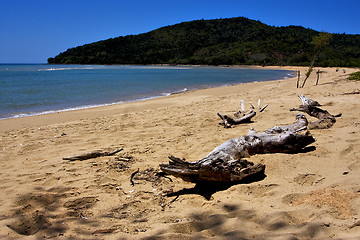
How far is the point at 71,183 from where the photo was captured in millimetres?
3270

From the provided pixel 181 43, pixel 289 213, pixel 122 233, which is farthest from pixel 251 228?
pixel 181 43

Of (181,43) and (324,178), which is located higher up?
(181,43)

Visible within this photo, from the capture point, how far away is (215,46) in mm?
99938

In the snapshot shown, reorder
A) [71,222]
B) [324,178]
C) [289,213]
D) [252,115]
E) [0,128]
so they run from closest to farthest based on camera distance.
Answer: [289,213]
[71,222]
[324,178]
[252,115]
[0,128]

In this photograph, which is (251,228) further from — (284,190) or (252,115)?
(252,115)

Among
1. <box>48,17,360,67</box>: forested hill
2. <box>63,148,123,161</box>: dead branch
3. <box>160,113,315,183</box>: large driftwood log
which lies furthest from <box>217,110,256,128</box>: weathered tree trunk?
<box>48,17,360,67</box>: forested hill

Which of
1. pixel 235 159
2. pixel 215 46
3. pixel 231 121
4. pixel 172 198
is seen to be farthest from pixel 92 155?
pixel 215 46

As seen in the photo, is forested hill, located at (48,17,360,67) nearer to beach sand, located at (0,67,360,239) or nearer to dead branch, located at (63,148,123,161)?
beach sand, located at (0,67,360,239)

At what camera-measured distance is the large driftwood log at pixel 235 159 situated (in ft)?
9.27

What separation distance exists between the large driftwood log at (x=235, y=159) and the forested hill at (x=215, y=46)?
225 ft

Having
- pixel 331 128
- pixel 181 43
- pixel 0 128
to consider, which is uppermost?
pixel 181 43

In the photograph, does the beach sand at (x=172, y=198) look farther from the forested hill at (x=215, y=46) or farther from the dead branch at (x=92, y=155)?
the forested hill at (x=215, y=46)

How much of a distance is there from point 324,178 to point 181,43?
109 m

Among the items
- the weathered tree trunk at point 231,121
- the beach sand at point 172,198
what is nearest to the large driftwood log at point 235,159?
the beach sand at point 172,198
